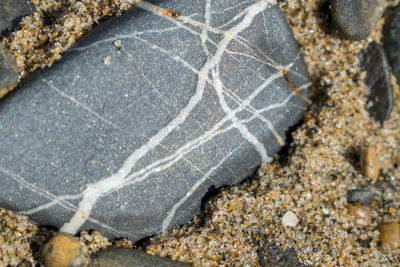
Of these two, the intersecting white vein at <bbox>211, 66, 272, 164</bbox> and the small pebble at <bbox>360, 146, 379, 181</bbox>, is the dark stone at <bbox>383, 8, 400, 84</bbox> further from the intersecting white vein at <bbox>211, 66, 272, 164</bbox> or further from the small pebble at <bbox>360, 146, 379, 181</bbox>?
the intersecting white vein at <bbox>211, 66, 272, 164</bbox>

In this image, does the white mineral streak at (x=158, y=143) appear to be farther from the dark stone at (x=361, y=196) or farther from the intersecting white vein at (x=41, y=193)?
the dark stone at (x=361, y=196)

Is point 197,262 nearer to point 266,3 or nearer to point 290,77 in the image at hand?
point 290,77

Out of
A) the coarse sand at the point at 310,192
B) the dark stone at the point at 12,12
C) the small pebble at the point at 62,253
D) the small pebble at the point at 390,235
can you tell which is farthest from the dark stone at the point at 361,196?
the dark stone at the point at 12,12

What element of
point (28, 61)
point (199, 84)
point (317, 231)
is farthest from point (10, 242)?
point (317, 231)

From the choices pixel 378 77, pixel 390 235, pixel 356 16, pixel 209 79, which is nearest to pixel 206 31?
pixel 209 79

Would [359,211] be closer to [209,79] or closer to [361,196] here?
[361,196]

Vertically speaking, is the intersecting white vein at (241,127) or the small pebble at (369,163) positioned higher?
the intersecting white vein at (241,127)
